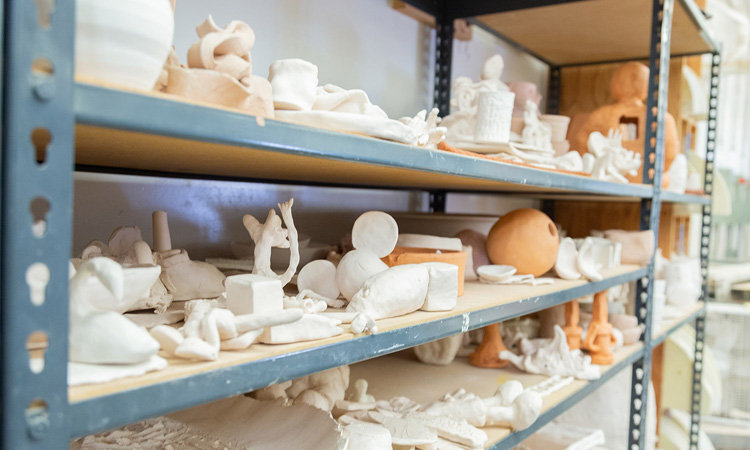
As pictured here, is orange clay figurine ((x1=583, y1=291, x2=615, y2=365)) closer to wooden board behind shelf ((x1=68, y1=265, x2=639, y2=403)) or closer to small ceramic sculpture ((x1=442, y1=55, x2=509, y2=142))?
wooden board behind shelf ((x1=68, y1=265, x2=639, y2=403))

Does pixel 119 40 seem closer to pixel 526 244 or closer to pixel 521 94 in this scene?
pixel 526 244

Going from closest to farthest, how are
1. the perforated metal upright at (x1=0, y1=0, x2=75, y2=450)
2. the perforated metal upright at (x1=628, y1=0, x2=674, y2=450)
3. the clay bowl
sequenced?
the perforated metal upright at (x1=0, y1=0, x2=75, y2=450)
the clay bowl
the perforated metal upright at (x1=628, y1=0, x2=674, y2=450)

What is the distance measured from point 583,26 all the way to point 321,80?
1.20 meters

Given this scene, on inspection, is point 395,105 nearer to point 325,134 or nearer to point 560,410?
point 560,410

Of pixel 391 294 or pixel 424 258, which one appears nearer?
pixel 391 294

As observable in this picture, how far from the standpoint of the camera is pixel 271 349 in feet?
2.42

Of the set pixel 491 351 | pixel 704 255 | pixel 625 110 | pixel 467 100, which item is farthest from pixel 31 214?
pixel 704 255

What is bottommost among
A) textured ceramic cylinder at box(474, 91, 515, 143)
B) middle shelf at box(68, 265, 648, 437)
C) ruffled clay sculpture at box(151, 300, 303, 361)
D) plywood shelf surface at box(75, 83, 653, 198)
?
middle shelf at box(68, 265, 648, 437)

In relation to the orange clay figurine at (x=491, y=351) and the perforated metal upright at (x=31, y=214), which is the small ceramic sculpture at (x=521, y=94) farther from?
the perforated metal upright at (x=31, y=214)

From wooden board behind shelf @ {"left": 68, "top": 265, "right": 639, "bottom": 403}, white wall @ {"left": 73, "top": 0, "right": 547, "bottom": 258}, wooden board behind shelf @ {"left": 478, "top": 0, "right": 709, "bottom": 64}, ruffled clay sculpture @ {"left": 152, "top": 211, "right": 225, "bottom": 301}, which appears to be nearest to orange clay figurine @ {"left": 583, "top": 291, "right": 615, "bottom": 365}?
wooden board behind shelf @ {"left": 68, "top": 265, "right": 639, "bottom": 403}

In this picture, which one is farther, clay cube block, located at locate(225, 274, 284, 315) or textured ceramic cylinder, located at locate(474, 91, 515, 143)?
textured ceramic cylinder, located at locate(474, 91, 515, 143)

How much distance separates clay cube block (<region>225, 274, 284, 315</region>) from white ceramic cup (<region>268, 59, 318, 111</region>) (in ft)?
0.87

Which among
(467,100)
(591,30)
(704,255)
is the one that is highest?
(591,30)

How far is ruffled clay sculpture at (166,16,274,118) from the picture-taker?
0.71 m
